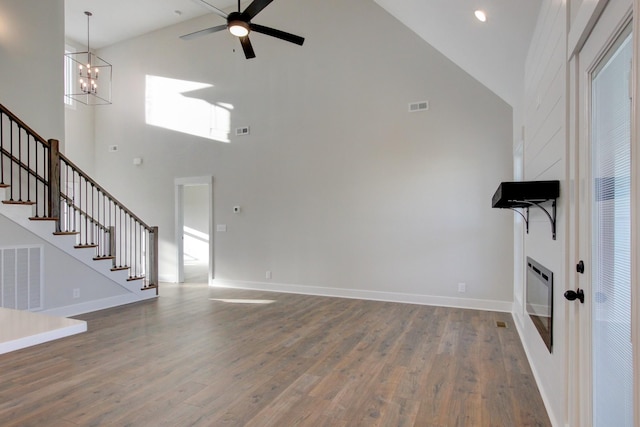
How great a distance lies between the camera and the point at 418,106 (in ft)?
18.1

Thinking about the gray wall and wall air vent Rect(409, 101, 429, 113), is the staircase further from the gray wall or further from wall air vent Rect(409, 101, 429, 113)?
wall air vent Rect(409, 101, 429, 113)

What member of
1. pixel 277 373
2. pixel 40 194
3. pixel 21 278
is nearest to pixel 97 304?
pixel 21 278

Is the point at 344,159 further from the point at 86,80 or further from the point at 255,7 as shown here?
the point at 86,80

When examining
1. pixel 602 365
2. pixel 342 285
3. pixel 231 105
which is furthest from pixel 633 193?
pixel 231 105

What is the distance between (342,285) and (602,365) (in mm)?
4628

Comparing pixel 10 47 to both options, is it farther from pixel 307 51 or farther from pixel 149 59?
pixel 307 51

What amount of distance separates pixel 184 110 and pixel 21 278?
4334 millimetres

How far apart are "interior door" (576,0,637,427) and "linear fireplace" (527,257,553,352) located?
59 cm

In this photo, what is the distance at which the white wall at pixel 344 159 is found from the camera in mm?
5227

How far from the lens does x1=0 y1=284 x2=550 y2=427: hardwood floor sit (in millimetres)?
2410

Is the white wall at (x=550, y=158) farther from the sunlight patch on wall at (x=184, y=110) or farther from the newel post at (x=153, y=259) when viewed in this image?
the newel post at (x=153, y=259)

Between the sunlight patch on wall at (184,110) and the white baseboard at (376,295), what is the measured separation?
287 cm

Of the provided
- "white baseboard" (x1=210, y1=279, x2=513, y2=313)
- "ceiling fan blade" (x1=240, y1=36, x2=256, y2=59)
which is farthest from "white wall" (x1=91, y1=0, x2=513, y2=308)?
"ceiling fan blade" (x1=240, y1=36, x2=256, y2=59)

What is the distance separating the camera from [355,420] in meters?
2.35
